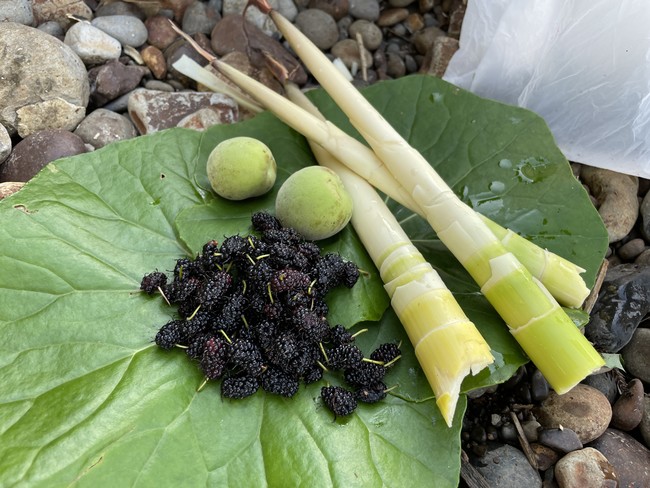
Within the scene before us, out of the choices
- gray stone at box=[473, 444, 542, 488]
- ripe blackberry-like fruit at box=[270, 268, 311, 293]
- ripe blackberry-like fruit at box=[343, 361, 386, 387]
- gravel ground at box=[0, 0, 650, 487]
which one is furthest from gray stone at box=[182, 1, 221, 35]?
gray stone at box=[473, 444, 542, 488]

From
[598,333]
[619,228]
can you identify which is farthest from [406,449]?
[619,228]

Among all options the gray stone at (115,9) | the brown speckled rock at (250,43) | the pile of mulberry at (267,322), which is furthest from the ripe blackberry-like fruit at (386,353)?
the gray stone at (115,9)

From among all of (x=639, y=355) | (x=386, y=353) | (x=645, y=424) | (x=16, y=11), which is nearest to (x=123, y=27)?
(x=16, y=11)

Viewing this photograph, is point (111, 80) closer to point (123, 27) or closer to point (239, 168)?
point (123, 27)

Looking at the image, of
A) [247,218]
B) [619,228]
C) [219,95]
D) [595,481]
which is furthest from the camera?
[219,95]

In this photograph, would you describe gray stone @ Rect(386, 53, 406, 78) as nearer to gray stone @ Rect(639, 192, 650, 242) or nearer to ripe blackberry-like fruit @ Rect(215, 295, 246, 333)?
gray stone @ Rect(639, 192, 650, 242)

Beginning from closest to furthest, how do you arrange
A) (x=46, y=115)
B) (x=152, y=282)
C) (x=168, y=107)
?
(x=152, y=282), (x=46, y=115), (x=168, y=107)

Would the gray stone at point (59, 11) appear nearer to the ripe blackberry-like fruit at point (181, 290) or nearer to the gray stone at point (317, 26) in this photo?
the gray stone at point (317, 26)

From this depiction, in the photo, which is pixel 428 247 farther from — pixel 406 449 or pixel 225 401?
pixel 225 401
